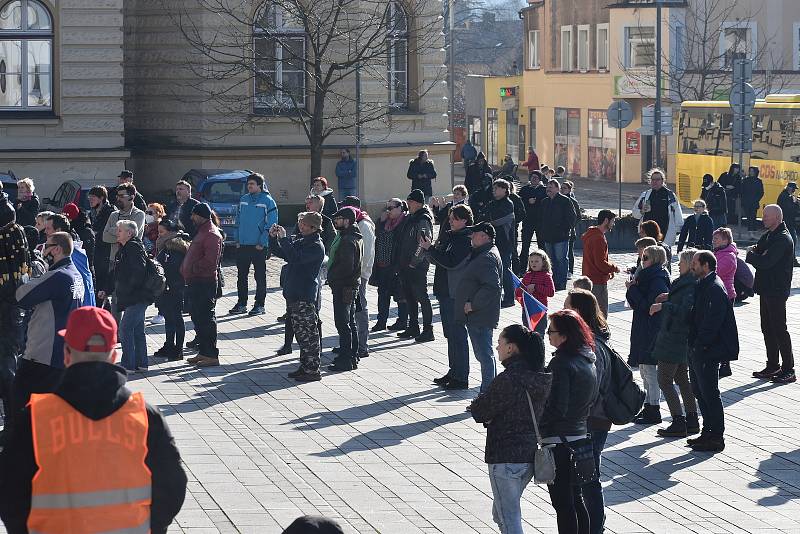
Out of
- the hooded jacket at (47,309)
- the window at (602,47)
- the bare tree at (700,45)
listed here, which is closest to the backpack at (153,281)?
the hooded jacket at (47,309)

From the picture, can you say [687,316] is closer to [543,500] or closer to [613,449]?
[613,449]

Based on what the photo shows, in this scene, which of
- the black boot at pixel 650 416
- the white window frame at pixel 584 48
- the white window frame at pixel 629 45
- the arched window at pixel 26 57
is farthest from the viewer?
the white window frame at pixel 584 48

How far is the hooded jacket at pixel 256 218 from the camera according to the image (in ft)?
62.2

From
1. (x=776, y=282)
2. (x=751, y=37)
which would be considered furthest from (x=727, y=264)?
(x=751, y=37)

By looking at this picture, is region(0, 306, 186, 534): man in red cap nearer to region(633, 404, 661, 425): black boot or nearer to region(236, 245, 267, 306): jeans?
region(633, 404, 661, 425): black boot

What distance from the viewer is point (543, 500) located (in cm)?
1030

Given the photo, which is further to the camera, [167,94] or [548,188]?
[167,94]

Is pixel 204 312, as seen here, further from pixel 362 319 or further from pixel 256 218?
pixel 256 218

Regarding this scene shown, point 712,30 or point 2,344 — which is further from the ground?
point 712,30

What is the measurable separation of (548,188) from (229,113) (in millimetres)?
13126

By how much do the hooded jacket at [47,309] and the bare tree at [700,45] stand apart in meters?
43.6

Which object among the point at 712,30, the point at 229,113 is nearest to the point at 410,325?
the point at 229,113

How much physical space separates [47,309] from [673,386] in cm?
484

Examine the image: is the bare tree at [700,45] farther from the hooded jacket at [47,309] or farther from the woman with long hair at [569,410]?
the woman with long hair at [569,410]
